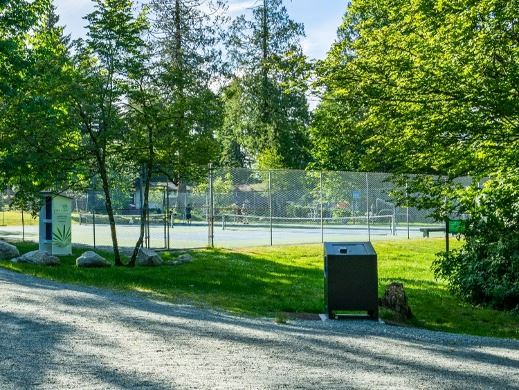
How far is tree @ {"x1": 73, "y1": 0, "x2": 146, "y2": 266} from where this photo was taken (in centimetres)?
1634

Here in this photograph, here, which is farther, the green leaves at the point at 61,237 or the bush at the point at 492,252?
the green leaves at the point at 61,237

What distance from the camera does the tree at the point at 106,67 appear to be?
16344mm

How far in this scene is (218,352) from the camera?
7195mm

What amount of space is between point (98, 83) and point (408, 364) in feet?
39.0

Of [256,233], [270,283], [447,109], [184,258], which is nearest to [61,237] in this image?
[184,258]

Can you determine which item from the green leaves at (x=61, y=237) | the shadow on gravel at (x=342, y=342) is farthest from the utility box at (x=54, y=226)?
the shadow on gravel at (x=342, y=342)

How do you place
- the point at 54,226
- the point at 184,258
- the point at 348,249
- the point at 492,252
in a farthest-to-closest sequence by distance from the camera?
the point at 54,226
the point at 184,258
the point at 492,252
the point at 348,249

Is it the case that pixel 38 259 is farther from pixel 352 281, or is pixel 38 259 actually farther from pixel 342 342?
pixel 342 342

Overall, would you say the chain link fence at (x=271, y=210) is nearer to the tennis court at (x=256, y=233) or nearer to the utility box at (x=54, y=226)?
the tennis court at (x=256, y=233)

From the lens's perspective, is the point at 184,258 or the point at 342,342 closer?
the point at 342,342

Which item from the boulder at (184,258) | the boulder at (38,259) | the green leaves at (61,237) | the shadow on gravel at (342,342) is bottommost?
the shadow on gravel at (342,342)

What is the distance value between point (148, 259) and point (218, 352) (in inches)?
415

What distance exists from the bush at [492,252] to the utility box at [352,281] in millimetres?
3698

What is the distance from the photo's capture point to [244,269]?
16.7 m
